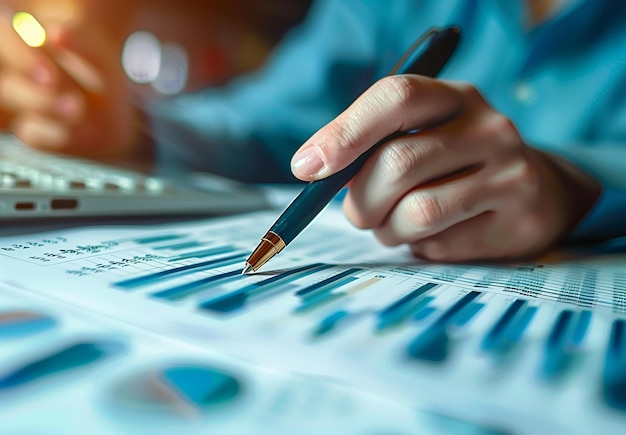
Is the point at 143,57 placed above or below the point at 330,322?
above

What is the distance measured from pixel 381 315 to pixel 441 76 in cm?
53

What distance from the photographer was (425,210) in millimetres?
263

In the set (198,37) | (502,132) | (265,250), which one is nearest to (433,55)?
(502,132)

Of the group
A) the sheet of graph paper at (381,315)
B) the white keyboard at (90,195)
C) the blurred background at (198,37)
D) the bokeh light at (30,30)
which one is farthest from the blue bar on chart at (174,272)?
the blurred background at (198,37)

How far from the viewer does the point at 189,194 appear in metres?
0.36

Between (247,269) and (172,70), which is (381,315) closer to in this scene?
(247,269)

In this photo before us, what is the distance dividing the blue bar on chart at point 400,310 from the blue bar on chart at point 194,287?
61 mm

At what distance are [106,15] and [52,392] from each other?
773 mm

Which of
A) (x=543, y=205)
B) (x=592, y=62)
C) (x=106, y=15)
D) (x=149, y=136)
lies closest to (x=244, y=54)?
(x=106, y=15)

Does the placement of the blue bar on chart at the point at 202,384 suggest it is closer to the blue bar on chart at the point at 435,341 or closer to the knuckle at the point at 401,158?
the blue bar on chart at the point at 435,341

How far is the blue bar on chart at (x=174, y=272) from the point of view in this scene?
0.19m

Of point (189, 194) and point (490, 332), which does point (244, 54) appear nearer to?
point (189, 194)

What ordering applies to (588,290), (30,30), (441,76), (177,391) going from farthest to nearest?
(441,76) < (30,30) < (588,290) < (177,391)

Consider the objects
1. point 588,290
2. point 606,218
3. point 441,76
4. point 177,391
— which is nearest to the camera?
point 177,391
